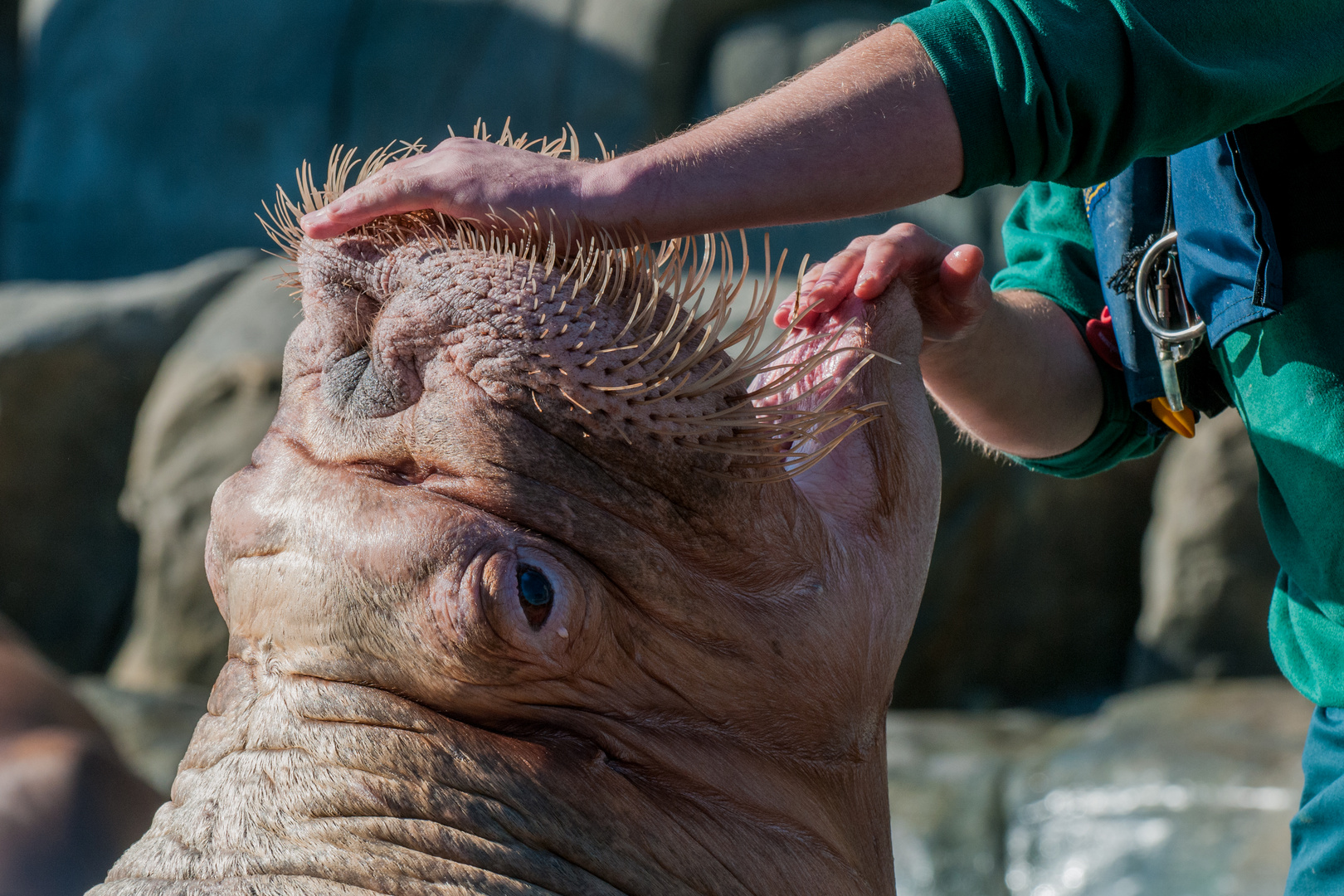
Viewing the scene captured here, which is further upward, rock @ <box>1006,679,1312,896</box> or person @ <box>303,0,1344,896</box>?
person @ <box>303,0,1344,896</box>

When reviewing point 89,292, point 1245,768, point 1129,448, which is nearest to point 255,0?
point 89,292

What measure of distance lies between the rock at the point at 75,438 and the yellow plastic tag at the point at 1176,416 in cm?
993

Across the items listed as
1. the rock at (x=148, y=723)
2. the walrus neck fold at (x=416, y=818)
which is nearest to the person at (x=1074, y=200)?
the walrus neck fold at (x=416, y=818)

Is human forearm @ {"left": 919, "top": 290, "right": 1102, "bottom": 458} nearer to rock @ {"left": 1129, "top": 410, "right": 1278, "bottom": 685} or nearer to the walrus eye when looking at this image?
the walrus eye

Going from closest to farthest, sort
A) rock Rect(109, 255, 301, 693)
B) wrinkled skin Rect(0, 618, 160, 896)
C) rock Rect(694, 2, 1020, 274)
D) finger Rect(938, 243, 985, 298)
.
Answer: finger Rect(938, 243, 985, 298) < wrinkled skin Rect(0, 618, 160, 896) < rock Rect(109, 255, 301, 693) < rock Rect(694, 2, 1020, 274)

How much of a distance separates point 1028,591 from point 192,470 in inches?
246

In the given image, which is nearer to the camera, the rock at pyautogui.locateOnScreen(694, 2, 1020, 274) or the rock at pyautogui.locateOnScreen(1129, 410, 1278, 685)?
the rock at pyautogui.locateOnScreen(1129, 410, 1278, 685)

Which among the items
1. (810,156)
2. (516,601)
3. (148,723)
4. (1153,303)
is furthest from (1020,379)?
(148,723)

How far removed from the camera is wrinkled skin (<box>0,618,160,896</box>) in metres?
3.50

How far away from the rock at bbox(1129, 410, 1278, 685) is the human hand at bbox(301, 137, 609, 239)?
7540mm

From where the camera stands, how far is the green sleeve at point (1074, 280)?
2924 millimetres

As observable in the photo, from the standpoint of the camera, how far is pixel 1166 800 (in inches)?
247

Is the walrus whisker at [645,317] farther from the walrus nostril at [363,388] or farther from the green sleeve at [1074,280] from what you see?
the green sleeve at [1074,280]

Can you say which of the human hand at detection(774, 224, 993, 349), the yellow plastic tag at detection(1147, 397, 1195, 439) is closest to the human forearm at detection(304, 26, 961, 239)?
the human hand at detection(774, 224, 993, 349)
